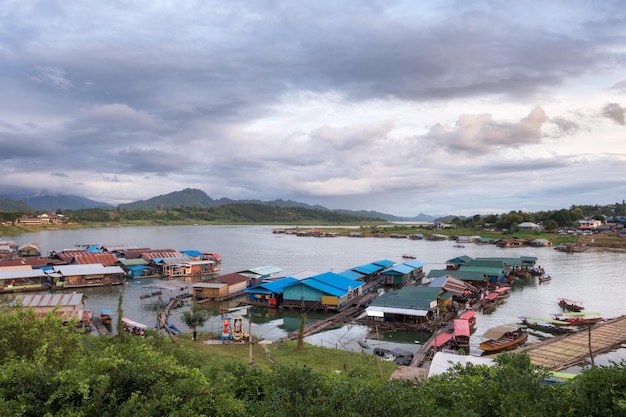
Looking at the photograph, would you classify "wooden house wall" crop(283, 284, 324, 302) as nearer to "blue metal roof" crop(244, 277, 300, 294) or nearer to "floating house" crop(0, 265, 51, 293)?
"blue metal roof" crop(244, 277, 300, 294)

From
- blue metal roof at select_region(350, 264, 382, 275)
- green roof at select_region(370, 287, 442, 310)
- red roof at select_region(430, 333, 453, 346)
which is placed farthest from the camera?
blue metal roof at select_region(350, 264, 382, 275)

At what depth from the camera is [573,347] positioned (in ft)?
69.2

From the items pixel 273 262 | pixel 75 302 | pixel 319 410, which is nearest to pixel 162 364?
pixel 319 410

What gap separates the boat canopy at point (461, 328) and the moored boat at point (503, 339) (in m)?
0.98

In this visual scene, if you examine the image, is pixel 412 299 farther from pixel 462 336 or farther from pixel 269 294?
pixel 269 294

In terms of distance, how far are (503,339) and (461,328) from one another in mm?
2229

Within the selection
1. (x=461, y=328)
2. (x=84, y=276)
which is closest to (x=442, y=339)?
(x=461, y=328)

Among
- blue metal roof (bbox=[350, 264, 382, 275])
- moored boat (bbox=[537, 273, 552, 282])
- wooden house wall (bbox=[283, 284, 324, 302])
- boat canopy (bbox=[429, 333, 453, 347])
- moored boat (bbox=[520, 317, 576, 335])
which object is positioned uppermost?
blue metal roof (bbox=[350, 264, 382, 275])

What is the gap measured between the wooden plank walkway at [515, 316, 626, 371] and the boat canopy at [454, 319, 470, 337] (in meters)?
2.88

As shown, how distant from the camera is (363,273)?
43.5 meters

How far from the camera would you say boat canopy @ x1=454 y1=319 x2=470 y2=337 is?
2358cm

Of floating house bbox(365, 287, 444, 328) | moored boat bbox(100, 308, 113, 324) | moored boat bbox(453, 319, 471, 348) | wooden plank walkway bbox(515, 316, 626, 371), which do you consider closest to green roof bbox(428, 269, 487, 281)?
floating house bbox(365, 287, 444, 328)

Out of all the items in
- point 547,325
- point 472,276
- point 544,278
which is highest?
point 472,276

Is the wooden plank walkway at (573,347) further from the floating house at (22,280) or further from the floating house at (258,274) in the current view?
the floating house at (22,280)
